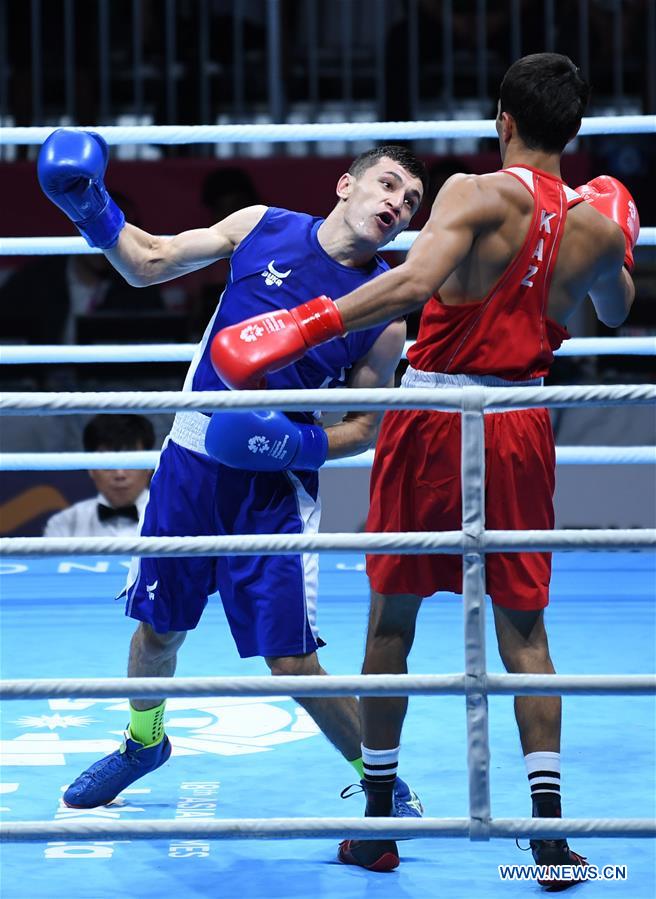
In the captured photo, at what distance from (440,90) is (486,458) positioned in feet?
17.2

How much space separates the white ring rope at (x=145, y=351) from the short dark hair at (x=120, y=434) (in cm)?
82

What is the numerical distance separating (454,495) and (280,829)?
2.40 feet

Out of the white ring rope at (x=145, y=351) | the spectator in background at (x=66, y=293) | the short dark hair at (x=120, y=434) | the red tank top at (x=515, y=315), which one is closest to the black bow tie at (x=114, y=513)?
the short dark hair at (x=120, y=434)

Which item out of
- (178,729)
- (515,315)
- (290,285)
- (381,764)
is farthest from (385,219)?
(178,729)

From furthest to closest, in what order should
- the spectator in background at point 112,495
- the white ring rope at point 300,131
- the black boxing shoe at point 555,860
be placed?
the spectator in background at point 112,495 → the white ring rope at point 300,131 → the black boxing shoe at point 555,860

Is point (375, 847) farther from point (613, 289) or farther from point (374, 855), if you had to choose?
point (613, 289)

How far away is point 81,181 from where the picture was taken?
2.51 m

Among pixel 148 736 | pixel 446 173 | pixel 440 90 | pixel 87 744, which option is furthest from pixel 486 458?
pixel 440 90

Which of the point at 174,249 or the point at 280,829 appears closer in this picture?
the point at 280,829

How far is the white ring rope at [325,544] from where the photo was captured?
1.95 metres

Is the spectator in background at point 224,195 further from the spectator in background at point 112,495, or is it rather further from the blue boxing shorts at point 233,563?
the blue boxing shorts at point 233,563

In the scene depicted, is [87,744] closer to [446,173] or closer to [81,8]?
[446,173]

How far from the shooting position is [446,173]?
18.3 ft

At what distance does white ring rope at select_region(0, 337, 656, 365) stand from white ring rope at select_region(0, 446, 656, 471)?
0.94ft
